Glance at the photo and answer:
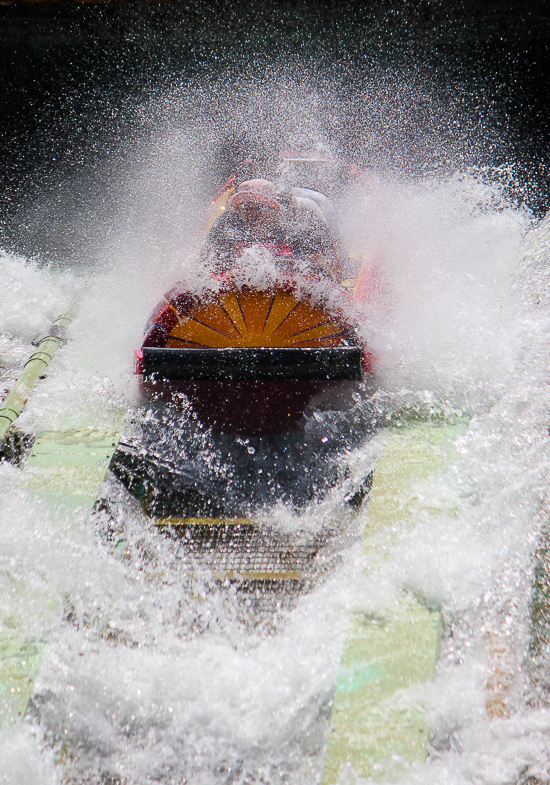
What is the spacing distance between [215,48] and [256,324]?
222 inches

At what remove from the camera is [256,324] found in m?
2.16

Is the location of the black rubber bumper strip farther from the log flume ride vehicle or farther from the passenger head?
the passenger head

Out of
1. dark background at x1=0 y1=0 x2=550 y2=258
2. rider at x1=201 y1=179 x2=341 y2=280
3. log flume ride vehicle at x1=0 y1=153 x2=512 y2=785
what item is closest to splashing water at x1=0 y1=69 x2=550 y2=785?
log flume ride vehicle at x1=0 y1=153 x2=512 y2=785

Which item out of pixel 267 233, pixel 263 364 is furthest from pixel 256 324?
pixel 267 233

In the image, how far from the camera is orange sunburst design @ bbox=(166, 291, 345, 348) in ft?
6.93

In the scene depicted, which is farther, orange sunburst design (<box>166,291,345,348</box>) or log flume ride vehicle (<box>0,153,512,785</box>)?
orange sunburst design (<box>166,291,345,348</box>)

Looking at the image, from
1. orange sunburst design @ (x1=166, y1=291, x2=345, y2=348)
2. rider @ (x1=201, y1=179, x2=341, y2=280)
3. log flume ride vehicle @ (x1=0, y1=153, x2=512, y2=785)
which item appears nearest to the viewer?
log flume ride vehicle @ (x1=0, y1=153, x2=512, y2=785)

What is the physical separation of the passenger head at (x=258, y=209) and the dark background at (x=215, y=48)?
3.95 meters

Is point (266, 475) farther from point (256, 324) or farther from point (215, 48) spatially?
point (215, 48)

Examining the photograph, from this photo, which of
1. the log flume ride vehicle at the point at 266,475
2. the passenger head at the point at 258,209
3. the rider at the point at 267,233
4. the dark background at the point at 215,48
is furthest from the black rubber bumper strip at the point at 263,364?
the dark background at the point at 215,48

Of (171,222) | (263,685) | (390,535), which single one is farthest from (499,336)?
(171,222)

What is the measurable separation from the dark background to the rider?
3.91 meters

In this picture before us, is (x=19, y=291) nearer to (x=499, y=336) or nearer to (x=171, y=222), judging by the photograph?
(x=171, y=222)

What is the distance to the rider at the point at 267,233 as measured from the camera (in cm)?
240
